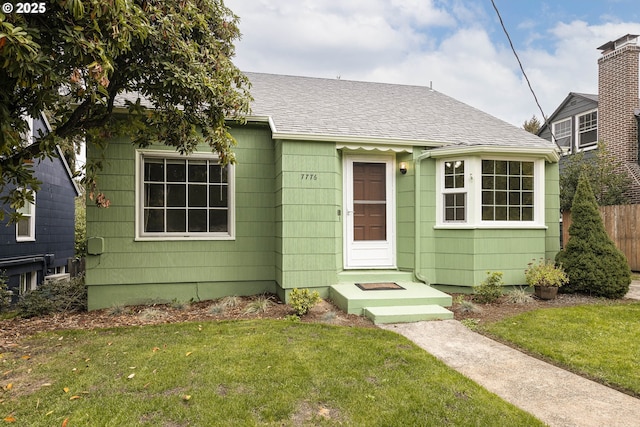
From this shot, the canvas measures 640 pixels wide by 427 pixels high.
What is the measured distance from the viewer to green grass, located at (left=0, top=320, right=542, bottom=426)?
262cm

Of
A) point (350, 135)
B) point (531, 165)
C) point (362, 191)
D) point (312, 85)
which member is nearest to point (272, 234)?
point (362, 191)

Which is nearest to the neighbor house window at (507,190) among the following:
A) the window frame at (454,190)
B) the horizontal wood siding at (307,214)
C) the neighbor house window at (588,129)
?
the window frame at (454,190)

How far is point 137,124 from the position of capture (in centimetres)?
480

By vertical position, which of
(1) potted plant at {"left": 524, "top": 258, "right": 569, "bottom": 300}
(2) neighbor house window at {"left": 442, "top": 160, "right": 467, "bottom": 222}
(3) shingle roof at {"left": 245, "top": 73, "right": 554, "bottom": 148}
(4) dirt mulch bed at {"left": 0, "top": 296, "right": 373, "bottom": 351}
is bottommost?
(4) dirt mulch bed at {"left": 0, "top": 296, "right": 373, "bottom": 351}

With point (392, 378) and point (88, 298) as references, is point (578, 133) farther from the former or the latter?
point (88, 298)

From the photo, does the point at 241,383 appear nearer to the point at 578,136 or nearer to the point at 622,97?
the point at 622,97

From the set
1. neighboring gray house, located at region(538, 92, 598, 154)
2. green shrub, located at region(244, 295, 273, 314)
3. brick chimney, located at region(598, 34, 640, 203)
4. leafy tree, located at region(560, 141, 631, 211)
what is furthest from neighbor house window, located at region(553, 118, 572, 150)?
green shrub, located at region(244, 295, 273, 314)

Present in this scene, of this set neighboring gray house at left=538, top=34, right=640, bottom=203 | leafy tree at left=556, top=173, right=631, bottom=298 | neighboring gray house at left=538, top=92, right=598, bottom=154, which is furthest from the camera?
neighboring gray house at left=538, top=92, right=598, bottom=154

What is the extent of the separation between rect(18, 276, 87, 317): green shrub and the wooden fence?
38.9 feet

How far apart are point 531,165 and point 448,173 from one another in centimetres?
167

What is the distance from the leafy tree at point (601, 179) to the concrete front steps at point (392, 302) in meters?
8.86

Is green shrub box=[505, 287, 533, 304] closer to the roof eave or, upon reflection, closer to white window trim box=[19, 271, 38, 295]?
the roof eave

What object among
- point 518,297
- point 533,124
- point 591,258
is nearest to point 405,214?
point 518,297

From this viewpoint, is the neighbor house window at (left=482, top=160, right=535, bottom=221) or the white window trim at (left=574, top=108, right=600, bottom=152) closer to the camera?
the neighbor house window at (left=482, top=160, right=535, bottom=221)
